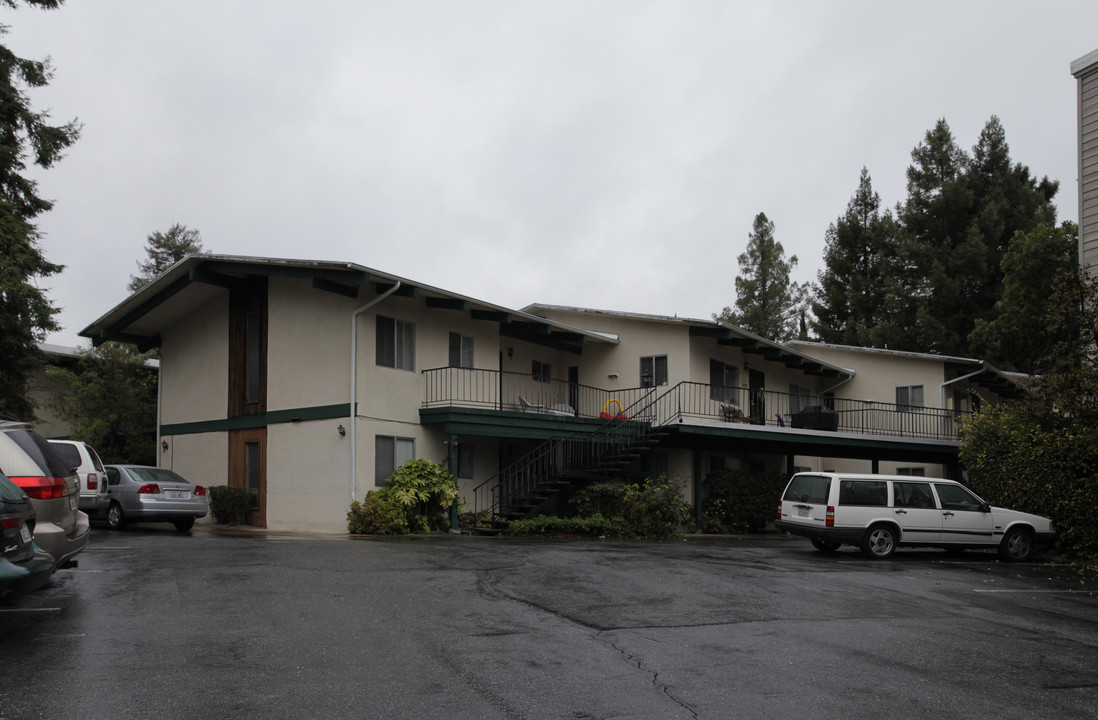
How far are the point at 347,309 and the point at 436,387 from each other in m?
2.88

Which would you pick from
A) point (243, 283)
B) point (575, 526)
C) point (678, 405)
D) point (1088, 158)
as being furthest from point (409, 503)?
point (1088, 158)

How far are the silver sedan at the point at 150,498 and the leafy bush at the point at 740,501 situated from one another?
1330cm

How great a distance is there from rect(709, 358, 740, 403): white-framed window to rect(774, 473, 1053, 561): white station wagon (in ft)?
30.5

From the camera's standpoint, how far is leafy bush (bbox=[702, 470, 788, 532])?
25.4 m

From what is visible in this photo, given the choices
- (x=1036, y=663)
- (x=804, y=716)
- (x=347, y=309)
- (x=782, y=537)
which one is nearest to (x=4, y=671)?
(x=804, y=716)

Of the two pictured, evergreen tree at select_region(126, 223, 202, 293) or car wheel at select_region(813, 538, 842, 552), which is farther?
evergreen tree at select_region(126, 223, 202, 293)

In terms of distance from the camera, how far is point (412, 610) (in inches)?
348

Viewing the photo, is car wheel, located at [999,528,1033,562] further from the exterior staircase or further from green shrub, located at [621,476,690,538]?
the exterior staircase

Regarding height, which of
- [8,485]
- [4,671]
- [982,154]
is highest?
[982,154]

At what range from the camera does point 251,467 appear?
72.0 ft

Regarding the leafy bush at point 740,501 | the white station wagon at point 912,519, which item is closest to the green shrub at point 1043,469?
the white station wagon at point 912,519

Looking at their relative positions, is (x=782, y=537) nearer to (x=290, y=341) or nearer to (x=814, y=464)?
(x=814, y=464)

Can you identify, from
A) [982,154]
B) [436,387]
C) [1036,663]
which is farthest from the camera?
[982,154]

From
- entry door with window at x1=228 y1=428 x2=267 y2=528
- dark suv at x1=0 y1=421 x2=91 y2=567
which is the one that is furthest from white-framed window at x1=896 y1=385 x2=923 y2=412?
dark suv at x1=0 y1=421 x2=91 y2=567
